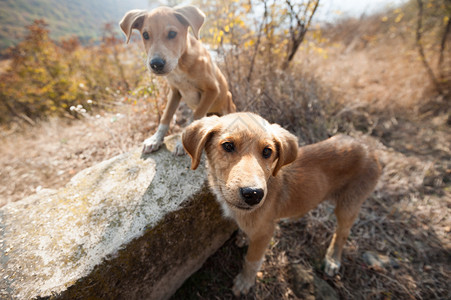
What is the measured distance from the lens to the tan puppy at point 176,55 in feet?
7.22

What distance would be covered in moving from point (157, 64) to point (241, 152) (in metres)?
1.36

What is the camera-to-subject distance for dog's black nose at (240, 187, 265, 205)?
1363mm

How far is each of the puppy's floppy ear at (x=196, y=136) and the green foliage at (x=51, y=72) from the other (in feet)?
30.2

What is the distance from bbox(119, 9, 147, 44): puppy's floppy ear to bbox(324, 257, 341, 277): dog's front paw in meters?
3.83

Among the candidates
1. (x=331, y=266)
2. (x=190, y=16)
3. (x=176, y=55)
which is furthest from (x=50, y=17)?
(x=331, y=266)

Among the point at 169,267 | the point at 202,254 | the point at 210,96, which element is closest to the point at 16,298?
the point at 169,267

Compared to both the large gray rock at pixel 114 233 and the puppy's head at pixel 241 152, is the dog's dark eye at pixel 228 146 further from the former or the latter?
the large gray rock at pixel 114 233

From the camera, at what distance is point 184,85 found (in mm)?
2676

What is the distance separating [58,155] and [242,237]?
3.90 metres

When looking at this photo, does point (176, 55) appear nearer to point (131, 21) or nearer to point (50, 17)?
point (131, 21)

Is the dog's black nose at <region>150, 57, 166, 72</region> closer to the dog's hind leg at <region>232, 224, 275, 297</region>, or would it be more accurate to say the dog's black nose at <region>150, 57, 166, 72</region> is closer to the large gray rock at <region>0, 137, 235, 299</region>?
the large gray rock at <region>0, 137, 235, 299</region>

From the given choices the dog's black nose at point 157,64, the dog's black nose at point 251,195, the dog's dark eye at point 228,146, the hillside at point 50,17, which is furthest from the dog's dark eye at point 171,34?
the hillside at point 50,17

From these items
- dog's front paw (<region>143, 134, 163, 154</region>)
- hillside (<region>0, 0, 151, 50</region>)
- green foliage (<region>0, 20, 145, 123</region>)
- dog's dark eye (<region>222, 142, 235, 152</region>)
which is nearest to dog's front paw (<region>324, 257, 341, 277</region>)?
dog's dark eye (<region>222, 142, 235, 152</region>)

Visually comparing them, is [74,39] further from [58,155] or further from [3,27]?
[3,27]
